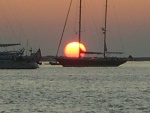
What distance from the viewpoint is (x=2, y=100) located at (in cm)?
6019

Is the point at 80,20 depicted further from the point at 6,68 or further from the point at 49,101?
the point at 49,101

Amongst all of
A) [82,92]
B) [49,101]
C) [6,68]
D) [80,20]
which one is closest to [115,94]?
[82,92]

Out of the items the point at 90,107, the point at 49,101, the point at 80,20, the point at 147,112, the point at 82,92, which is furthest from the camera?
the point at 80,20

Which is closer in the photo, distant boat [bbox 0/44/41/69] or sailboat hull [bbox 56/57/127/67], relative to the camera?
distant boat [bbox 0/44/41/69]

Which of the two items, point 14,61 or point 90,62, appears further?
point 90,62

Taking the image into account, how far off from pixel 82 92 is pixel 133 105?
1622 cm

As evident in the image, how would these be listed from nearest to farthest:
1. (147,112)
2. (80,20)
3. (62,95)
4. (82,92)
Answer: (147,112)
(62,95)
(82,92)
(80,20)

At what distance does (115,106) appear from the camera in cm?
5584

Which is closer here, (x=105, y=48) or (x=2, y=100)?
(x=2, y=100)

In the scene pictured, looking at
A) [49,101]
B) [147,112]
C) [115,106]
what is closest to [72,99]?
[49,101]

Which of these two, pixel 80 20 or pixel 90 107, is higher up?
pixel 80 20

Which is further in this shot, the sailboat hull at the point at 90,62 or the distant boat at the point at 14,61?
the sailboat hull at the point at 90,62

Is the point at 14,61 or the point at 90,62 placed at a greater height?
the point at 90,62

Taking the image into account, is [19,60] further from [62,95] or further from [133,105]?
[133,105]
